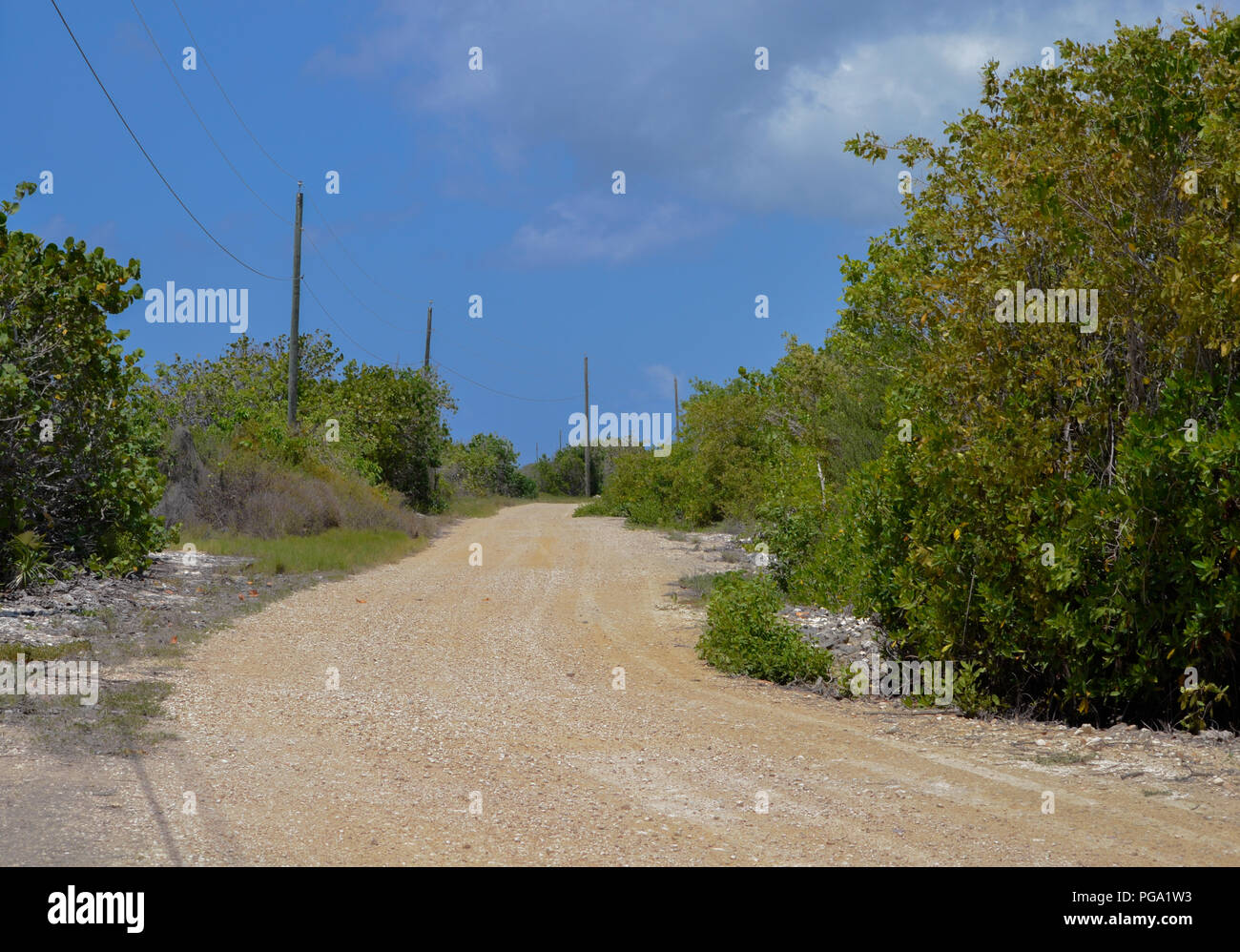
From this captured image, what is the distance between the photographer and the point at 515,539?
28.9m

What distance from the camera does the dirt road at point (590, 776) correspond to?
17.7 ft

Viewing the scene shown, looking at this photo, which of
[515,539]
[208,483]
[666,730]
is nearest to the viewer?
[666,730]

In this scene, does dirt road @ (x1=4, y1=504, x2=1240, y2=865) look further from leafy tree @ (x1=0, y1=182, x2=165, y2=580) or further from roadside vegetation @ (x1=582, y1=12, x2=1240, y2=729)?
leafy tree @ (x1=0, y1=182, x2=165, y2=580)

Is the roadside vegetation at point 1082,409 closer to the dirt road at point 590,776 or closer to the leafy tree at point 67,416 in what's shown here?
the dirt road at point 590,776

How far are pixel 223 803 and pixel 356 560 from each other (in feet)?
49.7

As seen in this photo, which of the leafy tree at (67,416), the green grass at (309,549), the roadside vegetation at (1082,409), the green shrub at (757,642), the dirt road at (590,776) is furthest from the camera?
the green grass at (309,549)

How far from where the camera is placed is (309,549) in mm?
20844

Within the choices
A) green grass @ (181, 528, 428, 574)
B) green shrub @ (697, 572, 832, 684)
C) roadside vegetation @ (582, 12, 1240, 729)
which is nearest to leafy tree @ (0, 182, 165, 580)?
green grass @ (181, 528, 428, 574)

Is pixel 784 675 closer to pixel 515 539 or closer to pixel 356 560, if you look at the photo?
pixel 356 560

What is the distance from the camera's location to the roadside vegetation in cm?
741

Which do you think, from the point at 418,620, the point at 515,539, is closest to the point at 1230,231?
the point at 418,620

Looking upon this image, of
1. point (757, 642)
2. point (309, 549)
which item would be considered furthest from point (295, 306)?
point (757, 642)

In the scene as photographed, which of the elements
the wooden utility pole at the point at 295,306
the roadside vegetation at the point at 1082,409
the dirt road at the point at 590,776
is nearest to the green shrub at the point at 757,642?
the dirt road at the point at 590,776

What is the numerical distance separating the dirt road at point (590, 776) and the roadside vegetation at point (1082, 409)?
0.72 m
